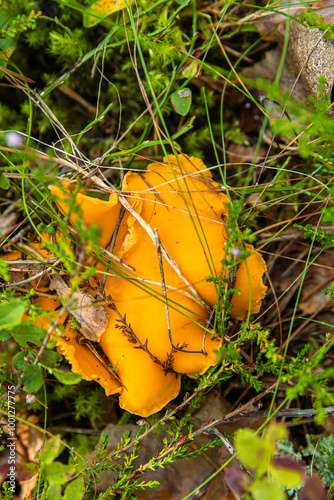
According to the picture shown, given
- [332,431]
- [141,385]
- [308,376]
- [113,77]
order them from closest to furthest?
[308,376] < [141,385] < [332,431] < [113,77]

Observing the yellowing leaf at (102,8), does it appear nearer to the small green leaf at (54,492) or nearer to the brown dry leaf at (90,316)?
the brown dry leaf at (90,316)

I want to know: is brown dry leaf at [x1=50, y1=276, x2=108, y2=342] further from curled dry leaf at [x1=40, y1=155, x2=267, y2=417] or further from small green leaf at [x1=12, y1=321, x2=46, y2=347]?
small green leaf at [x1=12, y1=321, x2=46, y2=347]

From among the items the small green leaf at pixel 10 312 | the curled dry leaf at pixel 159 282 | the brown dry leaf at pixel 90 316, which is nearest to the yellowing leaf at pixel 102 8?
the curled dry leaf at pixel 159 282

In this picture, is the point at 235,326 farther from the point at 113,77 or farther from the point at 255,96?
the point at 113,77

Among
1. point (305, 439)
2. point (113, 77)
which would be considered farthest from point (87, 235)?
point (305, 439)

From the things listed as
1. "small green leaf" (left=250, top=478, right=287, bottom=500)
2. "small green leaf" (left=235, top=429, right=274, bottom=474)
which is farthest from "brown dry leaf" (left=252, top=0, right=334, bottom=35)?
"small green leaf" (left=250, top=478, right=287, bottom=500)

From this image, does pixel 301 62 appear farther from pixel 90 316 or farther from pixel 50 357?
pixel 50 357
